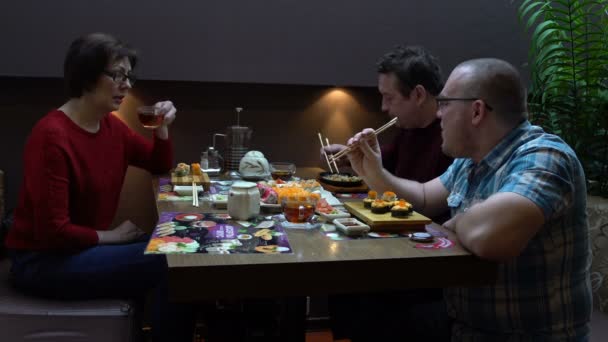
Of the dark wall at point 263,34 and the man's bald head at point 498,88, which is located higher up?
the dark wall at point 263,34

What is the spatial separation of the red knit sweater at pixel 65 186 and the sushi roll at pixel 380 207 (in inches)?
35.5

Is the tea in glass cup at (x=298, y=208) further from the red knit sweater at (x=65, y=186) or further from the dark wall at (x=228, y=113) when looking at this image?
the dark wall at (x=228, y=113)

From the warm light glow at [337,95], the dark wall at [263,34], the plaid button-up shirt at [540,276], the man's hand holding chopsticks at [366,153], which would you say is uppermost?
the dark wall at [263,34]

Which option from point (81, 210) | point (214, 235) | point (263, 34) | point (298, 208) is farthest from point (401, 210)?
point (263, 34)

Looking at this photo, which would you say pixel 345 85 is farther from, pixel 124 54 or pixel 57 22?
pixel 57 22

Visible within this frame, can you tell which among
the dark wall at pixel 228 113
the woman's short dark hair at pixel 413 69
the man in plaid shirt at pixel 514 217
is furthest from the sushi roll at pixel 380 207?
the dark wall at pixel 228 113

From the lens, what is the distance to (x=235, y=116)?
2.94m

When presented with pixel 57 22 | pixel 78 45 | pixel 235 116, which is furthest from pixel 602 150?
pixel 57 22

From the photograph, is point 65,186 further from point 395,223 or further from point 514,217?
point 514,217

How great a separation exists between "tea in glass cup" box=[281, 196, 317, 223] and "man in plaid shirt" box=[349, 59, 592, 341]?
386mm

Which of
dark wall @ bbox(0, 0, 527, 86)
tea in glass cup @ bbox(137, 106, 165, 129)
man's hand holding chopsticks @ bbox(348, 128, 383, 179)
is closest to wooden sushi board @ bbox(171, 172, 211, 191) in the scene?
tea in glass cup @ bbox(137, 106, 165, 129)

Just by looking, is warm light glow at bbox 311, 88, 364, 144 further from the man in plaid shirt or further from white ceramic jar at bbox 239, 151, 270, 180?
the man in plaid shirt

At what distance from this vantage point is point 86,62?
6.41 ft

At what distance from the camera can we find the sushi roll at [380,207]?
61.3 inches
